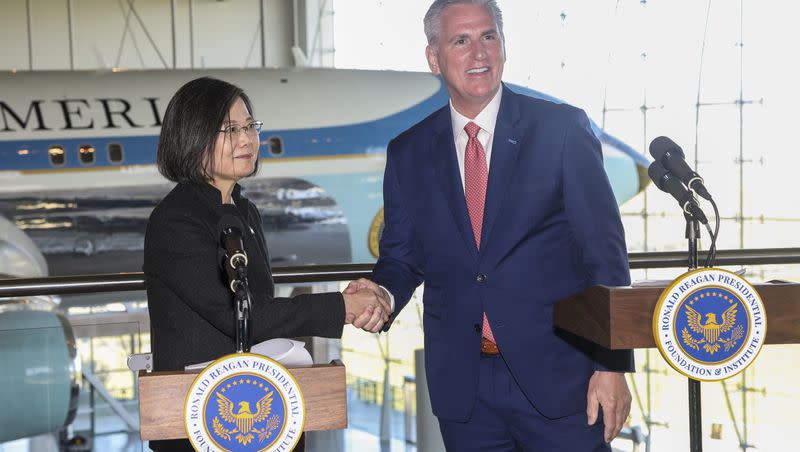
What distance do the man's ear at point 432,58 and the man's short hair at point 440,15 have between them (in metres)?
0.02

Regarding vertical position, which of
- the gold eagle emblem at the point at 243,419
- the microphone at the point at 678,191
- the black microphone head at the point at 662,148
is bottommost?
the gold eagle emblem at the point at 243,419

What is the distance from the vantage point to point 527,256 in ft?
6.75

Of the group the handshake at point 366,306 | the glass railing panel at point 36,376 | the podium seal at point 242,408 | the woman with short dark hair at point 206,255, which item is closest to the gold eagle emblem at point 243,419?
the podium seal at point 242,408

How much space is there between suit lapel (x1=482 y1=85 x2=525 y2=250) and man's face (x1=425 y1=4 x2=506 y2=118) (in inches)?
2.8

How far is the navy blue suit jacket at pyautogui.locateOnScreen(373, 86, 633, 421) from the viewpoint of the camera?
2016 mm

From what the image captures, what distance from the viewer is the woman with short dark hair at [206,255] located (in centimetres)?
183

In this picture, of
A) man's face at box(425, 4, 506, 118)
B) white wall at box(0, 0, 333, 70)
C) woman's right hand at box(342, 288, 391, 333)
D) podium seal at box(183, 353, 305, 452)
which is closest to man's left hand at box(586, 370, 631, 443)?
woman's right hand at box(342, 288, 391, 333)

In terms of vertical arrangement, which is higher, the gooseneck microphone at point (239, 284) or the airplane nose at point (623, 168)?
the airplane nose at point (623, 168)

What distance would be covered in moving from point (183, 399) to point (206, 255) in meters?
0.40

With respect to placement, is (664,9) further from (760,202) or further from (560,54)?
(760,202)

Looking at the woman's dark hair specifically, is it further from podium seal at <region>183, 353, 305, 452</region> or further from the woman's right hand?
podium seal at <region>183, 353, 305, 452</region>

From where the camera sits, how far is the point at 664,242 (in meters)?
15.0

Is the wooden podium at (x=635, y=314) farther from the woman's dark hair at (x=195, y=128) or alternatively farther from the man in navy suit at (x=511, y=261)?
the woman's dark hair at (x=195, y=128)

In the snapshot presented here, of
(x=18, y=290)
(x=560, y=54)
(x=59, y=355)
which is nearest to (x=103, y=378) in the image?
(x=59, y=355)
